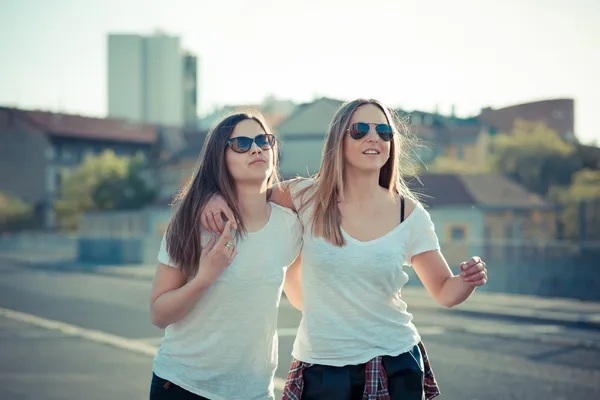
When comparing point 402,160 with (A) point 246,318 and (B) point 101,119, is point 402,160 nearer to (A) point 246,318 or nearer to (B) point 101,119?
(A) point 246,318

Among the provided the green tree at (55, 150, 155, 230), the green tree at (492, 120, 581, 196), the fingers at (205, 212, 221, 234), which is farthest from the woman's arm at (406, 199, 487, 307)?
the green tree at (55, 150, 155, 230)

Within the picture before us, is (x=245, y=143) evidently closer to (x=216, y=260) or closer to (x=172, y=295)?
(x=216, y=260)

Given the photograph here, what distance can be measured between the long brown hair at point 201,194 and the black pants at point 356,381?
629 mm

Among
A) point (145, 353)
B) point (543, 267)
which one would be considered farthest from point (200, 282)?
point (543, 267)

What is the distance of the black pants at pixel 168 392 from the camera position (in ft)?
9.48

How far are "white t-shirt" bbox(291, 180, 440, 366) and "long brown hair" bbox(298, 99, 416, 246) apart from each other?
2.2 inches

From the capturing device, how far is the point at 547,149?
51375 mm

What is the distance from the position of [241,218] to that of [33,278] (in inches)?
893

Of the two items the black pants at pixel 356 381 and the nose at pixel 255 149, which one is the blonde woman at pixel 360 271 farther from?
the nose at pixel 255 149

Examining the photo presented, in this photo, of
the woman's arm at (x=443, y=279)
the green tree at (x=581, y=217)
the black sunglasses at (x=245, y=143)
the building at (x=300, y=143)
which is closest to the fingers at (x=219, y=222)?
the black sunglasses at (x=245, y=143)

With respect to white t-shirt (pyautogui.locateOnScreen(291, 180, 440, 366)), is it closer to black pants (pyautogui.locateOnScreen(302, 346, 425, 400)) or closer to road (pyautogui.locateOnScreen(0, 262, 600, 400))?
black pants (pyautogui.locateOnScreen(302, 346, 425, 400))

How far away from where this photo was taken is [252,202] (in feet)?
9.98

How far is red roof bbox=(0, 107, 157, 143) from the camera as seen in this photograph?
71938 mm

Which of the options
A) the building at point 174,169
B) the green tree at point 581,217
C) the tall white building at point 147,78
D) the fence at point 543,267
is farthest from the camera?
the tall white building at point 147,78
